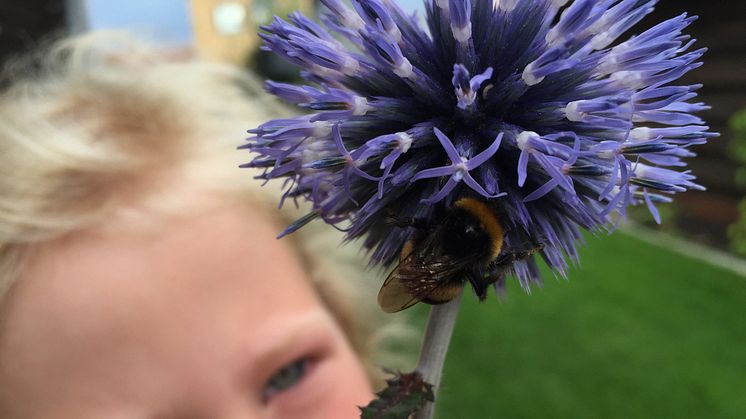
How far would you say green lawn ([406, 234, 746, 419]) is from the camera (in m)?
1.48

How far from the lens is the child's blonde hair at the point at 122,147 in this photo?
89 centimetres

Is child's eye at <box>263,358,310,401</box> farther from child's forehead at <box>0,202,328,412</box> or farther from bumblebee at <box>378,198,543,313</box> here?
bumblebee at <box>378,198,543,313</box>

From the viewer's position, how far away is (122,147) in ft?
3.23

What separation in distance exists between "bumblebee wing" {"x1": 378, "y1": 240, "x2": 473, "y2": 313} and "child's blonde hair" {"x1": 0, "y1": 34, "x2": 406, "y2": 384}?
21.9 inches

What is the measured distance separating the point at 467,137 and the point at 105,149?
748 mm

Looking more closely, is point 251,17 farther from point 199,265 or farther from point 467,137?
point 467,137

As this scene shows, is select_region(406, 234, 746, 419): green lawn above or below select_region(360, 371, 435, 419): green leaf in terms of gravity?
below

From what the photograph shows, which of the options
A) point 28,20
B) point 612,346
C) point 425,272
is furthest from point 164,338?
point 28,20

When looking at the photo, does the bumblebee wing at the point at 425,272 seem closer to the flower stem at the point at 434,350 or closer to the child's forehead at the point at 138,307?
the flower stem at the point at 434,350

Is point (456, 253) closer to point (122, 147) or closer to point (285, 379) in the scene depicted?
point (285, 379)

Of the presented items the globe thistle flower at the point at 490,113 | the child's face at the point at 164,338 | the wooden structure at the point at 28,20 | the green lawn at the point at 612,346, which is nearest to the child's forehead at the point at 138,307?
the child's face at the point at 164,338

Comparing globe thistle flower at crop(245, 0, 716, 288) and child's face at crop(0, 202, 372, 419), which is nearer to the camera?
globe thistle flower at crop(245, 0, 716, 288)

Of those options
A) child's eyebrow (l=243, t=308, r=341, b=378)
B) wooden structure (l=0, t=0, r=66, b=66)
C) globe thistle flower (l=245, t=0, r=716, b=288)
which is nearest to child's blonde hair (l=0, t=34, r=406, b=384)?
child's eyebrow (l=243, t=308, r=341, b=378)

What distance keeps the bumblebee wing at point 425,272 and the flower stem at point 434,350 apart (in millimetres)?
43
